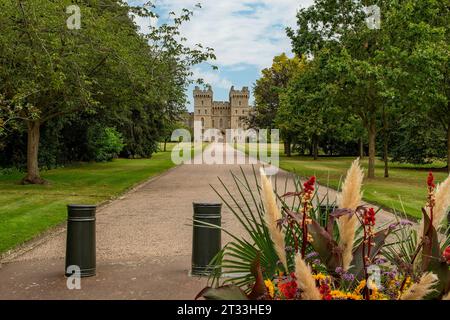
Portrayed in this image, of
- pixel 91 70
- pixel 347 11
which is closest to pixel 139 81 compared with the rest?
pixel 91 70

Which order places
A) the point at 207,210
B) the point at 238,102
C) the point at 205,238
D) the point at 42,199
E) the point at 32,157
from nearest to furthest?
the point at 207,210 → the point at 205,238 → the point at 42,199 → the point at 32,157 → the point at 238,102

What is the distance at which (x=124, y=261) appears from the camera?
9352mm

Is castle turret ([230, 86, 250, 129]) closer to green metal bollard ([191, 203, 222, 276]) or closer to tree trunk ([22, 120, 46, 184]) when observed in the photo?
tree trunk ([22, 120, 46, 184])

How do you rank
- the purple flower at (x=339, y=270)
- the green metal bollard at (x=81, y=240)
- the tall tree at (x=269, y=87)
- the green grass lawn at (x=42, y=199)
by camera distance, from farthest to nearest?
the tall tree at (x=269, y=87) < the green grass lawn at (x=42, y=199) < the green metal bollard at (x=81, y=240) < the purple flower at (x=339, y=270)

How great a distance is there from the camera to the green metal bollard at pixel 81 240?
8266 mm

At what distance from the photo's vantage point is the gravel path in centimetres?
739

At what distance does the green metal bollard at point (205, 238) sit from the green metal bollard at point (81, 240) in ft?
4.97

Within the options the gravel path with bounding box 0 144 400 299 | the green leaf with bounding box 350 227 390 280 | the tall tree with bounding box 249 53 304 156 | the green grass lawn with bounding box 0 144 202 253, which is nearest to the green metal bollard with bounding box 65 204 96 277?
the gravel path with bounding box 0 144 400 299

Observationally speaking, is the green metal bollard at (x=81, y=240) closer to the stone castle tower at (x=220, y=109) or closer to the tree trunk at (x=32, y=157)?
the tree trunk at (x=32, y=157)

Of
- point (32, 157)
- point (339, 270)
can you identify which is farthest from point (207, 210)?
point (32, 157)

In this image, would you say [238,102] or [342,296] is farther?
[238,102]

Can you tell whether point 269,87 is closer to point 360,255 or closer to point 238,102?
point 360,255

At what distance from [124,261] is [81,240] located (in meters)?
1.22

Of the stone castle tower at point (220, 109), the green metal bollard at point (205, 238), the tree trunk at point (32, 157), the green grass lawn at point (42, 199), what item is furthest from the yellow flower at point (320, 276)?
the stone castle tower at point (220, 109)
